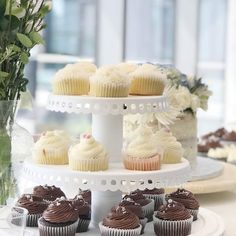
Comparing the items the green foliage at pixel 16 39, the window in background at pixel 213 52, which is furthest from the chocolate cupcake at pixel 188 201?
the window in background at pixel 213 52

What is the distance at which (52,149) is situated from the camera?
1.28 meters

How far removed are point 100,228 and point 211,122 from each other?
404 cm

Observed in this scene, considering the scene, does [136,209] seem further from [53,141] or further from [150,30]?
[150,30]

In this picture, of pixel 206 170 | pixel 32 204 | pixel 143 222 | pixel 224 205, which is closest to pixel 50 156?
pixel 32 204

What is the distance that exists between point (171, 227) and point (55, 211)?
0.80 ft

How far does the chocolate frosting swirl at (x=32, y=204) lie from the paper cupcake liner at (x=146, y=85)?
0.32m

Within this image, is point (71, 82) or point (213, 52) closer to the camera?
point (71, 82)

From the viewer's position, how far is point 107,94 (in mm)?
1267

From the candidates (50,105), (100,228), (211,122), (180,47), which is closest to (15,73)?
(50,105)

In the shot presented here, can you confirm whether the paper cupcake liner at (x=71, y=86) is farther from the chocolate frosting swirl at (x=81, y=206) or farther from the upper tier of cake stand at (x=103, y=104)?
the chocolate frosting swirl at (x=81, y=206)

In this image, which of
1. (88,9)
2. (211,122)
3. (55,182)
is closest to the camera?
(55,182)

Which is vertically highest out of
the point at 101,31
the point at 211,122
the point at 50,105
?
the point at 101,31

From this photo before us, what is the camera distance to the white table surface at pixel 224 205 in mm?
1486

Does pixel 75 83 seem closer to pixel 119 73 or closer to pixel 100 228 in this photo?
pixel 119 73
